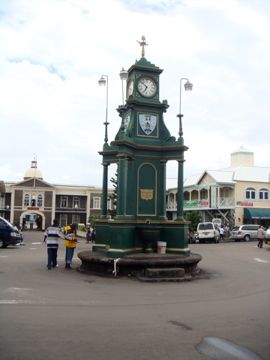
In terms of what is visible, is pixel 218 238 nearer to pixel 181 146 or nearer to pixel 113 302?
pixel 181 146

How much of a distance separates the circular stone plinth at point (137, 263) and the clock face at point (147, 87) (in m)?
5.26

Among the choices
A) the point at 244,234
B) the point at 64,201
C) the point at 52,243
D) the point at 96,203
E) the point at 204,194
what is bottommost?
the point at 244,234

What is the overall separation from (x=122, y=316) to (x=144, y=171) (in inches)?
285

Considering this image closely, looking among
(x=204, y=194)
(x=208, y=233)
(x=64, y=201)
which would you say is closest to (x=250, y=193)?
(x=204, y=194)

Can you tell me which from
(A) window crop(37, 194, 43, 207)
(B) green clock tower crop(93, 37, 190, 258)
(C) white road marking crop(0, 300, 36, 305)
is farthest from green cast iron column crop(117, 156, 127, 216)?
(A) window crop(37, 194, 43, 207)

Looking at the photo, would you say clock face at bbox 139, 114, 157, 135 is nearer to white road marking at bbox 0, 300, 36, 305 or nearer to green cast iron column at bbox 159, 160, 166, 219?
green cast iron column at bbox 159, 160, 166, 219

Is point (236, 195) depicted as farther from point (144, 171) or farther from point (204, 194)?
point (144, 171)

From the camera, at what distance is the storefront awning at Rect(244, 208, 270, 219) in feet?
149

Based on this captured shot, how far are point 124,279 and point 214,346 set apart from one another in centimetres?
608

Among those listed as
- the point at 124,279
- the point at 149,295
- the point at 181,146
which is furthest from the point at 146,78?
the point at 149,295

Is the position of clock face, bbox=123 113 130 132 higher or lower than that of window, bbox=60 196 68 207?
higher

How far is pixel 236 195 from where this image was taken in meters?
46.2

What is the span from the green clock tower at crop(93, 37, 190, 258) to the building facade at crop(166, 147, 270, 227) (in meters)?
32.6

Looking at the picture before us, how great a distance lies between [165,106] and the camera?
14828 mm
